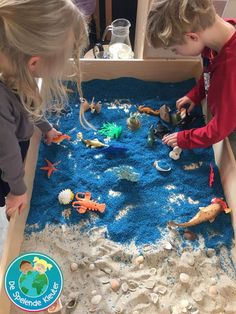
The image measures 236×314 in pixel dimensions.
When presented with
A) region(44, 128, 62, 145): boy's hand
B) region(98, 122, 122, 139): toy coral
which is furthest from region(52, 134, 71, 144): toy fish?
region(98, 122, 122, 139): toy coral

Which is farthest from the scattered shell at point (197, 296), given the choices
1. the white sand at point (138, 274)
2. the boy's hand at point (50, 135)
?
the boy's hand at point (50, 135)

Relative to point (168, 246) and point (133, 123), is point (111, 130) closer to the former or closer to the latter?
point (133, 123)

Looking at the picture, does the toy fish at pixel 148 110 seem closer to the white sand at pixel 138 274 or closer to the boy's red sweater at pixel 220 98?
the boy's red sweater at pixel 220 98

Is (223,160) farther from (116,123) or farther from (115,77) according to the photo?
(115,77)

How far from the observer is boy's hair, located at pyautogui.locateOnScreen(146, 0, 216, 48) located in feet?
3.03

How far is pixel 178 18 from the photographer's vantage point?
933mm

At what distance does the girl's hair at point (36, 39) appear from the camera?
2.19ft

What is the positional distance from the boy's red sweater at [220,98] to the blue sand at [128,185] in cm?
10

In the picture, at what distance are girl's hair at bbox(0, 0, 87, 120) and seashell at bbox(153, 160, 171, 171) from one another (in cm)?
50

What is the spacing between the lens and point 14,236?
3.23 feet

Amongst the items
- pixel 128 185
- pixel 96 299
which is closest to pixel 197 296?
pixel 96 299

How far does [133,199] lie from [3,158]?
455 mm

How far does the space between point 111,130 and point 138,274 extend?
53 centimetres

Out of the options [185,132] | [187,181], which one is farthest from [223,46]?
[187,181]
